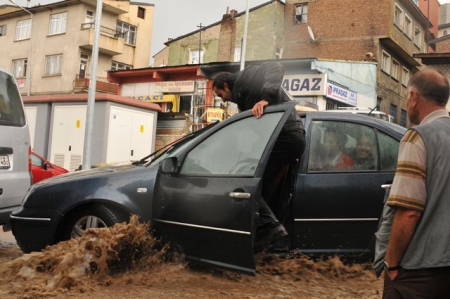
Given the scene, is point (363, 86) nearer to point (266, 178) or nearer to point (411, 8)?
point (411, 8)

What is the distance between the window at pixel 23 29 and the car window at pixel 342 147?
1541 inches

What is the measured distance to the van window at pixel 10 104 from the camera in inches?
211

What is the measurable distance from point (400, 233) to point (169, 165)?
91.5 inches

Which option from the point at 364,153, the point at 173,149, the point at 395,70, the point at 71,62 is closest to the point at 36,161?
the point at 173,149

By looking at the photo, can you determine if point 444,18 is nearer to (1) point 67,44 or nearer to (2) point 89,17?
(2) point 89,17

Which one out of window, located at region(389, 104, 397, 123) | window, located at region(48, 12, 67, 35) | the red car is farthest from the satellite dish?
the red car

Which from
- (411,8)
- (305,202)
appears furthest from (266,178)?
(411,8)

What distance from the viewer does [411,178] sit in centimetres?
193

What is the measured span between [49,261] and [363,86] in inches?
966

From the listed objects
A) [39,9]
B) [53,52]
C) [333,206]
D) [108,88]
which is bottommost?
[333,206]

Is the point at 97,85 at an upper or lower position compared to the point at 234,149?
upper

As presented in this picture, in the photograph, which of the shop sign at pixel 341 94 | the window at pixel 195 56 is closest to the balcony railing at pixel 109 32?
the window at pixel 195 56

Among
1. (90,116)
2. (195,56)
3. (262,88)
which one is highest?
A: (195,56)

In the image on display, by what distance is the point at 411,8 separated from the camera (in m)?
31.2
